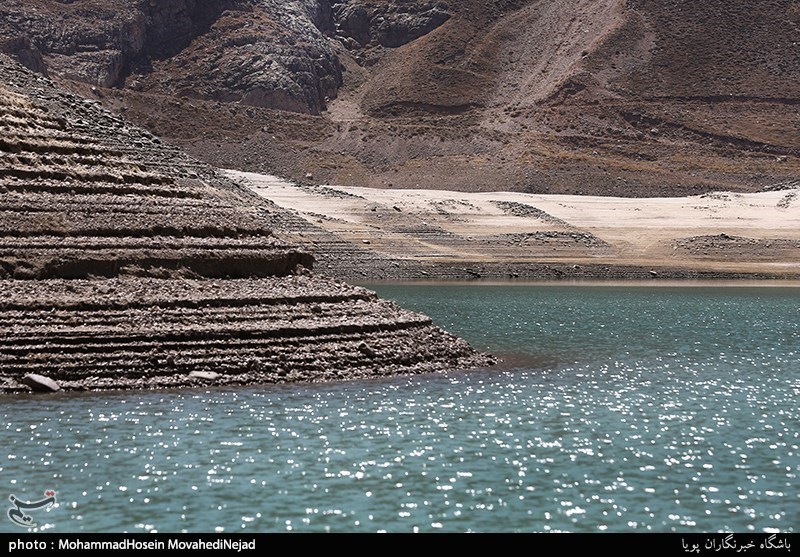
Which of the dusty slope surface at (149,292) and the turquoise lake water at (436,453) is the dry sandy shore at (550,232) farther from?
the turquoise lake water at (436,453)

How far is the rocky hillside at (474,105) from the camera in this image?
155 m

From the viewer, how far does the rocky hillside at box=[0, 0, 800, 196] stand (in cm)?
15500

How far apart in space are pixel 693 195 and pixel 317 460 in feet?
404

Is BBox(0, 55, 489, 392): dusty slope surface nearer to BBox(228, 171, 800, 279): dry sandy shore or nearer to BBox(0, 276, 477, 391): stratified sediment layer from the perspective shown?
BBox(0, 276, 477, 391): stratified sediment layer

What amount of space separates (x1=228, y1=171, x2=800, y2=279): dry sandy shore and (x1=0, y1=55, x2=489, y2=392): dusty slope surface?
54587mm

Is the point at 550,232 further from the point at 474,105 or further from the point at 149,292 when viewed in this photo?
the point at 474,105

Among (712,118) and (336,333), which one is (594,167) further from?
(336,333)

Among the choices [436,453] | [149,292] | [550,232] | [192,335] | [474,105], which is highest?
[474,105]

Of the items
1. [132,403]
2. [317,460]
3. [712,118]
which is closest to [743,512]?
[317,460]

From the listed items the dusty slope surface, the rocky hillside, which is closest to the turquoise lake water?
the dusty slope surface

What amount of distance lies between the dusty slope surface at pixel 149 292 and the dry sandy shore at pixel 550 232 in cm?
5459

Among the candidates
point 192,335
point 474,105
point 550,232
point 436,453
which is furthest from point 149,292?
point 474,105

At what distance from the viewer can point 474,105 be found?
18875 cm

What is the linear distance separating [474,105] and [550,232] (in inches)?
3102
